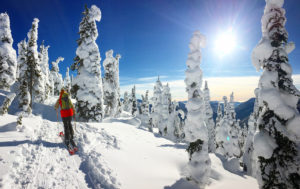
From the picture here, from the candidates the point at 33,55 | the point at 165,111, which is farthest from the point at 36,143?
the point at 165,111

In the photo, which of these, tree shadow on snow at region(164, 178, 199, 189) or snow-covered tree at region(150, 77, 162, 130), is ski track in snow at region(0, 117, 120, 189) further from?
snow-covered tree at region(150, 77, 162, 130)

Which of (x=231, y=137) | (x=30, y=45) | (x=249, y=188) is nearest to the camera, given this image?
(x=249, y=188)

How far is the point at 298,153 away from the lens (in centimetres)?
555

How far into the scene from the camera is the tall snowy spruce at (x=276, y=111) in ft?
18.4

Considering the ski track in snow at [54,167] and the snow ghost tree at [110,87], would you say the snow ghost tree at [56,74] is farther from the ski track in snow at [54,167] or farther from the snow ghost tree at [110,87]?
the ski track in snow at [54,167]

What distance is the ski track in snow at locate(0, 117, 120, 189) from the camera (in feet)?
16.6

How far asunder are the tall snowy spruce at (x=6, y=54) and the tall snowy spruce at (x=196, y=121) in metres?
23.9

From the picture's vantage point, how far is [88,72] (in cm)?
2162

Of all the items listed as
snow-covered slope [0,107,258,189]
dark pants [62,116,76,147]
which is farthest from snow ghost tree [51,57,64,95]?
dark pants [62,116,76,147]

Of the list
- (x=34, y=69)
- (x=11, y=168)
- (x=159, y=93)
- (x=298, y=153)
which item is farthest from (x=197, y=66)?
(x=159, y=93)

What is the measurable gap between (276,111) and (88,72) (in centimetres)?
2051

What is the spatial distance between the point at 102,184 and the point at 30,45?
2512 cm

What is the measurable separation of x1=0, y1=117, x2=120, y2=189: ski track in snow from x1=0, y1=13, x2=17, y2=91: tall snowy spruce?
18.7m

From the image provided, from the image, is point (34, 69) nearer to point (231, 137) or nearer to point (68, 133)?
point (68, 133)
